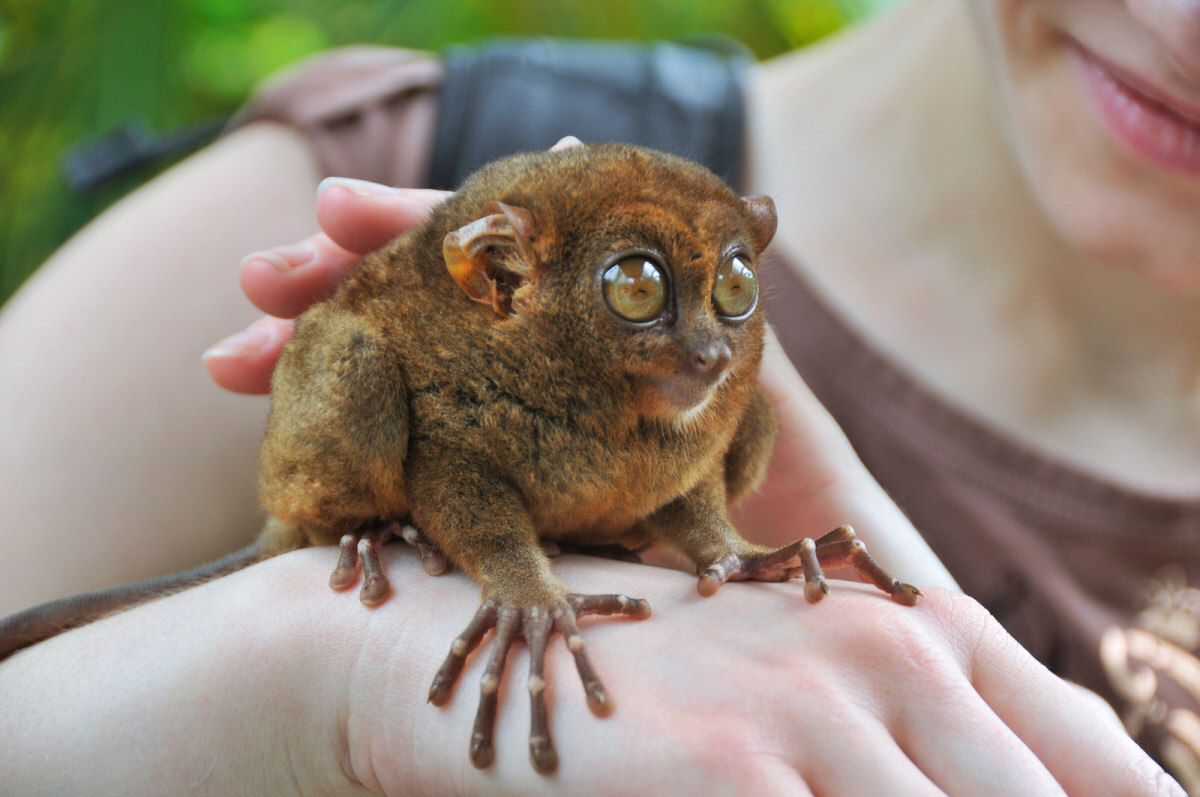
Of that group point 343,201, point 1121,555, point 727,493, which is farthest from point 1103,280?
point 343,201

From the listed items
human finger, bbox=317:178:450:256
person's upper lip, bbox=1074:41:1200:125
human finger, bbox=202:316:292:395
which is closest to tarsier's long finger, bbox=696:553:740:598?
human finger, bbox=317:178:450:256

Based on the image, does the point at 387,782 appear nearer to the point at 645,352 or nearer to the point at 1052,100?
the point at 645,352

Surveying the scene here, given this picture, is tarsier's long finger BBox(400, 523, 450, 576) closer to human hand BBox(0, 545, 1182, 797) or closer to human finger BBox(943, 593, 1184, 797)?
human hand BBox(0, 545, 1182, 797)

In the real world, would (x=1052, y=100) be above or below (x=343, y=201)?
above

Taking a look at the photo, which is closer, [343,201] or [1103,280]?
[343,201]

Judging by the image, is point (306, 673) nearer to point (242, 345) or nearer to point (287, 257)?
point (242, 345)

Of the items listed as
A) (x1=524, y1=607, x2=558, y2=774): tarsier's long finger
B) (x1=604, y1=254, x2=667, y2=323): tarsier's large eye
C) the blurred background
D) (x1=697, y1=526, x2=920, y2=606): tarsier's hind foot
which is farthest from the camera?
the blurred background

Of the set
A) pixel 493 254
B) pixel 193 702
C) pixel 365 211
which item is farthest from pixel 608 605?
pixel 365 211
